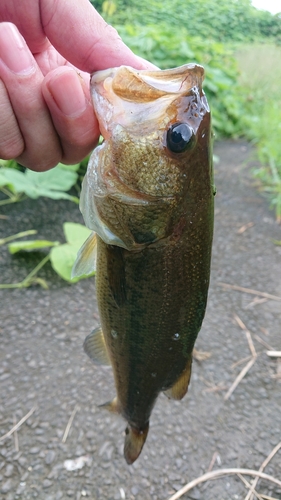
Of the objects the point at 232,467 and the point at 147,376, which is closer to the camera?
the point at 147,376

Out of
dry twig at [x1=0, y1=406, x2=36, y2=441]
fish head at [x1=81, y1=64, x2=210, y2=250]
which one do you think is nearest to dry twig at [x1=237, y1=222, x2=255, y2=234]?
dry twig at [x1=0, y1=406, x2=36, y2=441]

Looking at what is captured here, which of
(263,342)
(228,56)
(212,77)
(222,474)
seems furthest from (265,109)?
(222,474)

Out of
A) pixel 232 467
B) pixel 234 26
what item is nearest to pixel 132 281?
pixel 232 467

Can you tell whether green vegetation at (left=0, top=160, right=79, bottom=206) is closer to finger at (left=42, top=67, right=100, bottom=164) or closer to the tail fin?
finger at (left=42, top=67, right=100, bottom=164)

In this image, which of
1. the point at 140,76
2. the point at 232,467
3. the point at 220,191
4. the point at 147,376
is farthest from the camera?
the point at 220,191

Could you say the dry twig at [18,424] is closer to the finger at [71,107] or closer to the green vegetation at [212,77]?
the green vegetation at [212,77]

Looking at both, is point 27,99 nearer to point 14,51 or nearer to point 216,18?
point 14,51

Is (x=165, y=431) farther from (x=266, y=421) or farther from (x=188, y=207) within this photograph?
(x=188, y=207)
